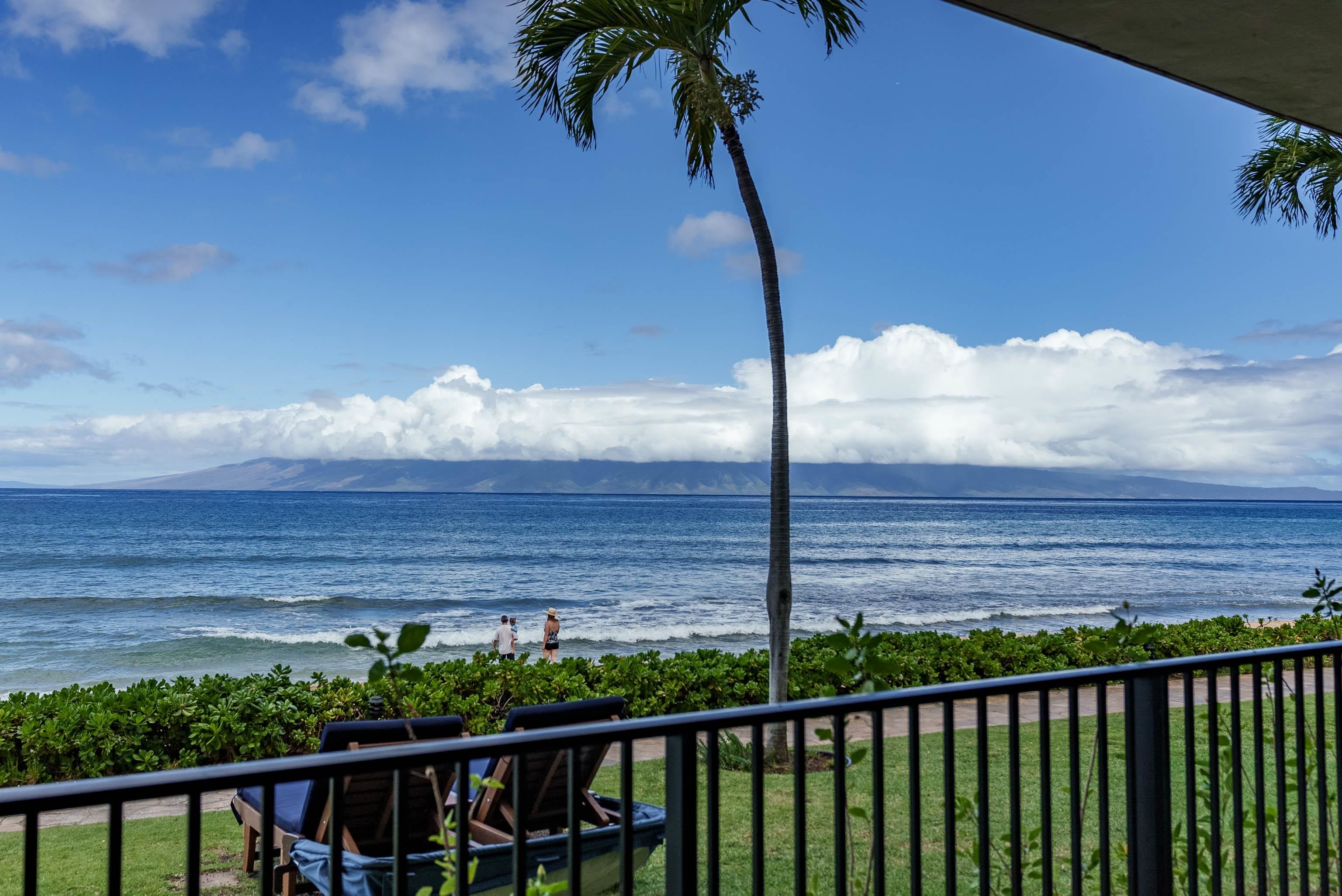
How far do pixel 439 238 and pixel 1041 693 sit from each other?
5363cm

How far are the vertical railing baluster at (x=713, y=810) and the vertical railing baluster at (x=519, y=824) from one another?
0.96 ft

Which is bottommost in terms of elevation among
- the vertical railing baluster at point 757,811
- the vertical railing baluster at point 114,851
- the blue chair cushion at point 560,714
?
the blue chair cushion at point 560,714

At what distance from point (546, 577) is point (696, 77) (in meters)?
34.3

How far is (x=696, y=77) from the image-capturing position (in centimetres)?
655

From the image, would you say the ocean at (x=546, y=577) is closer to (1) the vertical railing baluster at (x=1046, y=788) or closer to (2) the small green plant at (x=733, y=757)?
(2) the small green plant at (x=733, y=757)

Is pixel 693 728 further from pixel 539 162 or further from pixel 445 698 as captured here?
pixel 539 162

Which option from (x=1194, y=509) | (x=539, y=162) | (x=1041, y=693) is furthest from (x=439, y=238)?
(x=1194, y=509)

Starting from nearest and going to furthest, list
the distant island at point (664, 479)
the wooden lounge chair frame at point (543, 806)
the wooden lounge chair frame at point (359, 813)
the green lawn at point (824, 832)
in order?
the wooden lounge chair frame at point (359, 813) < the wooden lounge chair frame at point (543, 806) < the green lawn at point (824, 832) < the distant island at point (664, 479)

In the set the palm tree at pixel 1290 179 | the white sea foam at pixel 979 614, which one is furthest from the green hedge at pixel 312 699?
the white sea foam at pixel 979 614

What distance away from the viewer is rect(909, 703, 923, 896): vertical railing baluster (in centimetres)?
166

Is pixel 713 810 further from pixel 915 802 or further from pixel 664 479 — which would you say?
pixel 664 479

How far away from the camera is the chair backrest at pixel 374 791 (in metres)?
3.85

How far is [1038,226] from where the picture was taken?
149 feet

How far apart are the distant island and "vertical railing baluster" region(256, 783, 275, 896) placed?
134 metres
